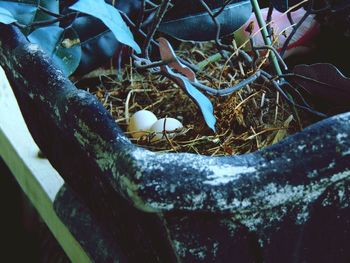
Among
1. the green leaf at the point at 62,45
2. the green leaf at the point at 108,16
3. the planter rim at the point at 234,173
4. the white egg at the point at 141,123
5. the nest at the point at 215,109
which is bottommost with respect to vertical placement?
the nest at the point at 215,109

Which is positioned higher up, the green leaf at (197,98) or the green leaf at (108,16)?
the green leaf at (108,16)

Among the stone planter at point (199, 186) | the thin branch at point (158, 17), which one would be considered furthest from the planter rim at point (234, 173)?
the thin branch at point (158, 17)

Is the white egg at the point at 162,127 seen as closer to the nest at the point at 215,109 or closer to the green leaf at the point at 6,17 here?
the nest at the point at 215,109

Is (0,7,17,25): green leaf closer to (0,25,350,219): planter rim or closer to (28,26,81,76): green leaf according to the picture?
(28,26,81,76): green leaf

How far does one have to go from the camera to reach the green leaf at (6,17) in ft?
1.44

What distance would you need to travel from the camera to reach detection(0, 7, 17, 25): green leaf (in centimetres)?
44

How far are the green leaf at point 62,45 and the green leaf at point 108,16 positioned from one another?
92 millimetres

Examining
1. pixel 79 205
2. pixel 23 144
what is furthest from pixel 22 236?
pixel 79 205

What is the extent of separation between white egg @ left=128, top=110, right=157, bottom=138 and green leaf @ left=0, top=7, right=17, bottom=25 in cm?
12

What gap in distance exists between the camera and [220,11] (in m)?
0.47

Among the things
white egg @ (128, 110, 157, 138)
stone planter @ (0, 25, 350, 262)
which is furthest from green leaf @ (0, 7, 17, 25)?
white egg @ (128, 110, 157, 138)

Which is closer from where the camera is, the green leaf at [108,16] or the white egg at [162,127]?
the green leaf at [108,16]

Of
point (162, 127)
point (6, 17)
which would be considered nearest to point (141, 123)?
point (162, 127)

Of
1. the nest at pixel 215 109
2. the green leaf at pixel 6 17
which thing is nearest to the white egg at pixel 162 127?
the nest at pixel 215 109
